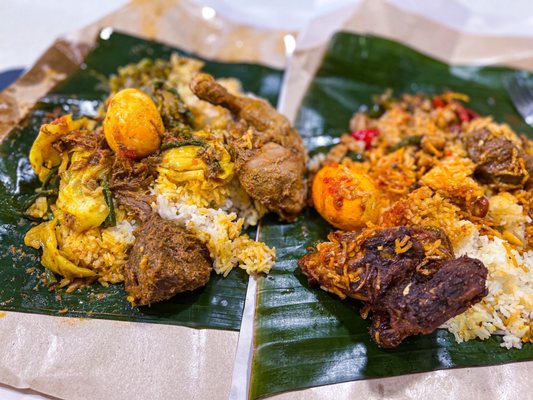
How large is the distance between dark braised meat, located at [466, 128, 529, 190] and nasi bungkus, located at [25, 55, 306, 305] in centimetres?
157

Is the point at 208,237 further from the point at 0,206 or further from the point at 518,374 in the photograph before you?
the point at 518,374

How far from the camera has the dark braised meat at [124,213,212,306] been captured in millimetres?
2812

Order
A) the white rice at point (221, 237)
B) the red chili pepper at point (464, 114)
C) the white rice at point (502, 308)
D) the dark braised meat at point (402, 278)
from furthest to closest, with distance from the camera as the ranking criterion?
the red chili pepper at point (464, 114)
the white rice at point (221, 237)
the white rice at point (502, 308)
the dark braised meat at point (402, 278)

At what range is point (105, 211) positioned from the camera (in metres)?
3.14

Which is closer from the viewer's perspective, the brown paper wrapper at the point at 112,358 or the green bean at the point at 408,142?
the brown paper wrapper at the point at 112,358

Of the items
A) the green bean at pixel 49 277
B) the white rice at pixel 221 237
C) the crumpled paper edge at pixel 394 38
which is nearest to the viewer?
the green bean at pixel 49 277

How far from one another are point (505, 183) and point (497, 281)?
3.18 ft

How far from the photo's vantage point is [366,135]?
4273 mm

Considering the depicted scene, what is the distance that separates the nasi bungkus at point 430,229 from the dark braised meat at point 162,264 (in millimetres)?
811

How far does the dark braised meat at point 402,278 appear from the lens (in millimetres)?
2549

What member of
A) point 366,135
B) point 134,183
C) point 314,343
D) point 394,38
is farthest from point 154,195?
point 394,38

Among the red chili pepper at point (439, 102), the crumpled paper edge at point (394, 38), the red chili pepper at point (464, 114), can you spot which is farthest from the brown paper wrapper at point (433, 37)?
the red chili pepper at point (464, 114)

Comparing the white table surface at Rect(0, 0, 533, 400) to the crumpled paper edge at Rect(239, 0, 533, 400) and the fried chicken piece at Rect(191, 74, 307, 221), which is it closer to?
the crumpled paper edge at Rect(239, 0, 533, 400)

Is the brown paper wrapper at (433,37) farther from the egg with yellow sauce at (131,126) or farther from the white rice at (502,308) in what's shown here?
the white rice at (502,308)
